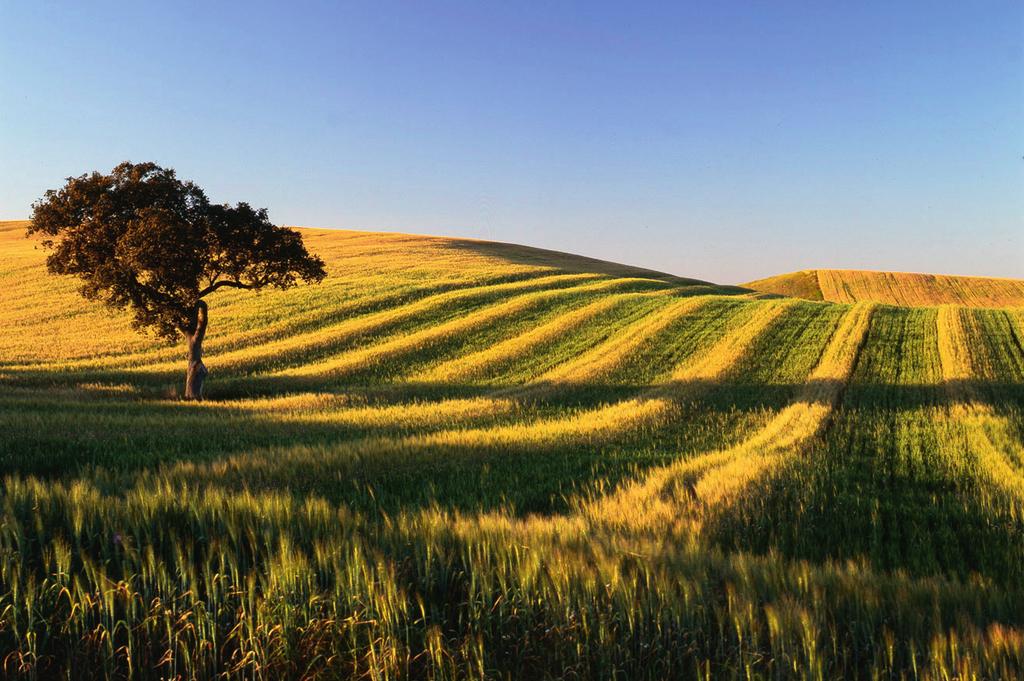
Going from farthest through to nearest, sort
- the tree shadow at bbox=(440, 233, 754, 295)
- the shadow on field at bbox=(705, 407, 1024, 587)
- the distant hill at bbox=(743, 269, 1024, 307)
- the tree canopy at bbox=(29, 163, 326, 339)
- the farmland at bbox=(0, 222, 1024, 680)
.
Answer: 1. the distant hill at bbox=(743, 269, 1024, 307)
2. the tree shadow at bbox=(440, 233, 754, 295)
3. the tree canopy at bbox=(29, 163, 326, 339)
4. the shadow on field at bbox=(705, 407, 1024, 587)
5. the farmland at bbox=(0, 222, 1024, 680)

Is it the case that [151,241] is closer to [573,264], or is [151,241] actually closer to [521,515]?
[521,515]

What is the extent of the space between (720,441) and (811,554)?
6.72m

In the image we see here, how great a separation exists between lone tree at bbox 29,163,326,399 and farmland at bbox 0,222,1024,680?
119 inches

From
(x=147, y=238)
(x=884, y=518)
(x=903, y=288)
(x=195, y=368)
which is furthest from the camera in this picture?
(x=903, y=288)

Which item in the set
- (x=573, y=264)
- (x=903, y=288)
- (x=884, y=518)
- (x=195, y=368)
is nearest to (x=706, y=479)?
(x=884, y=518)

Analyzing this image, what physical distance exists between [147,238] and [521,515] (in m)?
17.3

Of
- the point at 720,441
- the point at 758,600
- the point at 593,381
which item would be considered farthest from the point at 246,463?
the point at 593,381

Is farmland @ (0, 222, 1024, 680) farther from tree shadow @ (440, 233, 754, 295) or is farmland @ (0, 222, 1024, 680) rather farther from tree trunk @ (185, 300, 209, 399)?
tree shadow @ (440, 233, 754, 295)

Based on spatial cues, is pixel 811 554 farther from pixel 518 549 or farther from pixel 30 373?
pixel 30 373

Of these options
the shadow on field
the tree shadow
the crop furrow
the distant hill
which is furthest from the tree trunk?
the distant hill

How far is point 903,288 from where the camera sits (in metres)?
74.4

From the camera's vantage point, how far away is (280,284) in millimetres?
21969

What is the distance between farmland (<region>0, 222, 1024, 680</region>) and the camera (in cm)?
276

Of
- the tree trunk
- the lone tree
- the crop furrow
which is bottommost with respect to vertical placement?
the tree trunk
